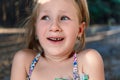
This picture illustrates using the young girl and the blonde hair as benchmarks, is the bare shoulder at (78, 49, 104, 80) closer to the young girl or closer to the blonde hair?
the young girl

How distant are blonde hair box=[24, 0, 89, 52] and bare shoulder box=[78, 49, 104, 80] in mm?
172

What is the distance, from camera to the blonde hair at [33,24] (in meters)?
2.68

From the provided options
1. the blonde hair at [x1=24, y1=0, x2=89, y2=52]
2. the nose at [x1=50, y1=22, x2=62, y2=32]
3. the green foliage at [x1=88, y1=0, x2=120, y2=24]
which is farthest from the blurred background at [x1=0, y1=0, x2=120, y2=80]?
the nose at [x1=50, y1=22, x2=62, y2=32]

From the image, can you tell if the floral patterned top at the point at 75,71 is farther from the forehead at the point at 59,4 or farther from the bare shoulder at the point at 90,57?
the forehead at the point at 59,4

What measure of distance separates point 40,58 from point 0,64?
2.04 meters

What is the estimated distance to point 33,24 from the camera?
2.71m

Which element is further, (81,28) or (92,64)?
(81,28)

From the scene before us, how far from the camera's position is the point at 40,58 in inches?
106

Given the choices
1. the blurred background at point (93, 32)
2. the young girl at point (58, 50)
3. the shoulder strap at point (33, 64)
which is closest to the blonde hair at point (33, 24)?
the young girl at point (58, 50)

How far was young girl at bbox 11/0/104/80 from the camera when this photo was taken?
2.50 metres

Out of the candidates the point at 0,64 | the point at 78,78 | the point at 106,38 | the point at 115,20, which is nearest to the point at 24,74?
the point at 78,78

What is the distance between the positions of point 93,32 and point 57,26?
4.62 metres

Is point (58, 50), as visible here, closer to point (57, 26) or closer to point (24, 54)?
point (57, 26)

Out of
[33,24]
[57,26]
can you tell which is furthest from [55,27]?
[33,24]
